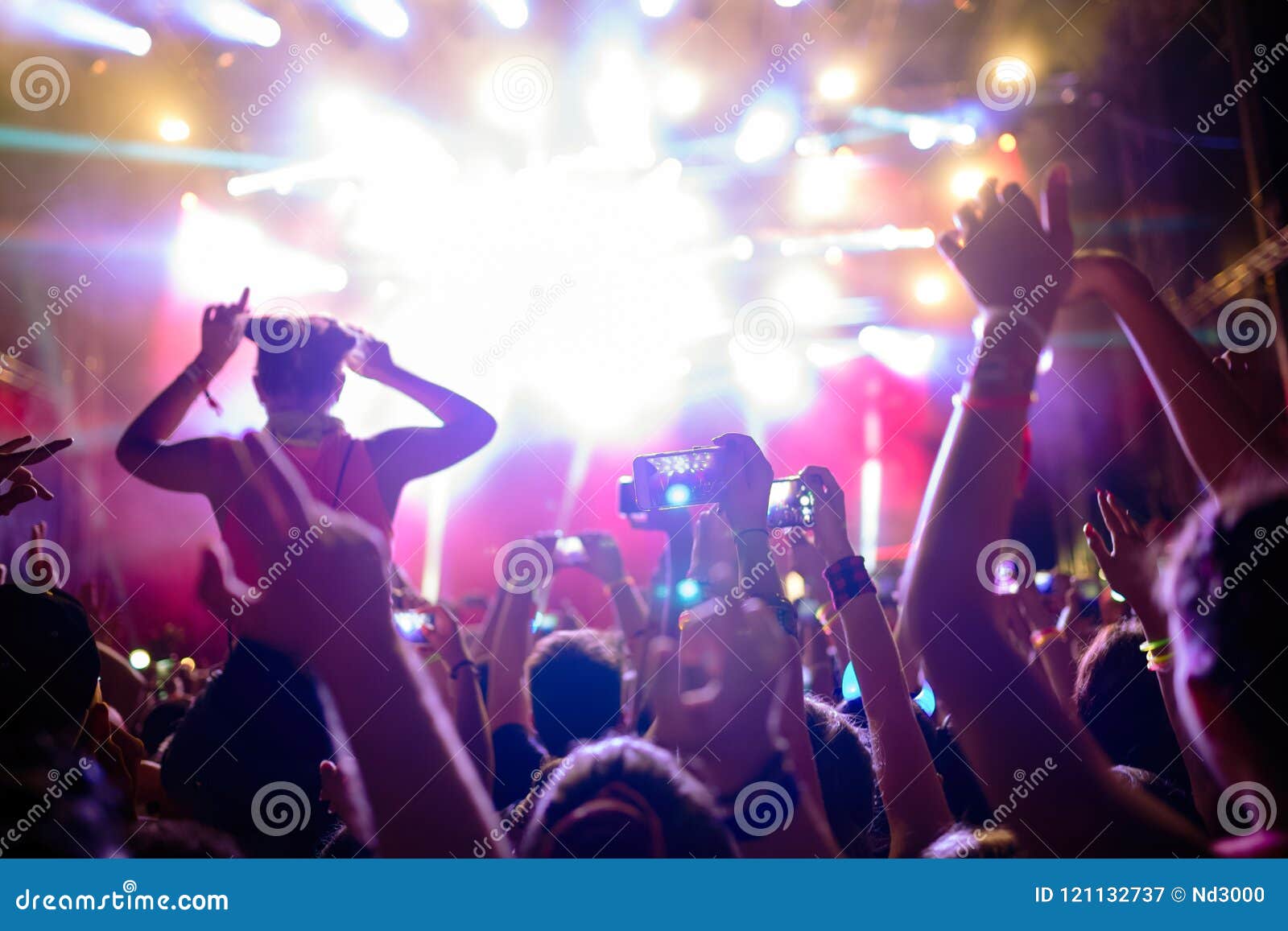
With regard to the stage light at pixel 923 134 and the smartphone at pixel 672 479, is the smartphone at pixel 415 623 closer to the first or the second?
the smartphone at pixel 672 479

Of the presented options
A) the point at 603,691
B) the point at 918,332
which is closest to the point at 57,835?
the point at 603,691

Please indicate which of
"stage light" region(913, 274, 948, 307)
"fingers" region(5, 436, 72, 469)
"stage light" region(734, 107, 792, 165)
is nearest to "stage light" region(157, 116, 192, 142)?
"stage light" region(734, 107, 792, 165)

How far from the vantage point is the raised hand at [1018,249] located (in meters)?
1.16

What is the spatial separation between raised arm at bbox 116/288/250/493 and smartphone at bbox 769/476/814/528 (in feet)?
3.84

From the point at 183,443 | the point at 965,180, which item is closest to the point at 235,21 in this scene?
the point at 183,443

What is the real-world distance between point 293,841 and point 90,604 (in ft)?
5.08

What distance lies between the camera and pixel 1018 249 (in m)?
1.18

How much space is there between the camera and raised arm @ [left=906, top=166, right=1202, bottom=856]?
3.53 feet

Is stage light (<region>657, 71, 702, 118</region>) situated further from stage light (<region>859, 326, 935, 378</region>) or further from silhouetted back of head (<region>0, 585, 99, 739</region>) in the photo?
silhouetted back of head (<region>0, 585, 99, 739</region>)

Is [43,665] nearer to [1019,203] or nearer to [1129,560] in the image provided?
[1019,203]

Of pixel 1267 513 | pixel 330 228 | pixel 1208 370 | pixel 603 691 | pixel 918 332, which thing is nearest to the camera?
pixel 1267 513

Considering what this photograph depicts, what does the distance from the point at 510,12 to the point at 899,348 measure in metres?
5.92

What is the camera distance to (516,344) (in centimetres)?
756

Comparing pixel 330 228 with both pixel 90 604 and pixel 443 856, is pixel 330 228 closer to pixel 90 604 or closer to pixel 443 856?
pixel 90 604
